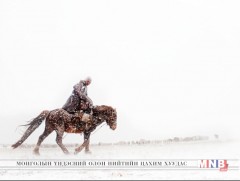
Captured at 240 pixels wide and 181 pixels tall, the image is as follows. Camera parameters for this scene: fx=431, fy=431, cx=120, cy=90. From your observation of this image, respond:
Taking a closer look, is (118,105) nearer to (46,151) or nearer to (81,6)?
(46,151)

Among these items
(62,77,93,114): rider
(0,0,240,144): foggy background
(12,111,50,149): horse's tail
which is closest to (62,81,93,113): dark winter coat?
(62,77,93,114): rider

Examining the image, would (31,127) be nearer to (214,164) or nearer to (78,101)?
(78,101)

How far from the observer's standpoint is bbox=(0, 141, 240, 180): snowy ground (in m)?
8.98

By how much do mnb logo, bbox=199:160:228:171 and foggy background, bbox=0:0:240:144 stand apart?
94 cm

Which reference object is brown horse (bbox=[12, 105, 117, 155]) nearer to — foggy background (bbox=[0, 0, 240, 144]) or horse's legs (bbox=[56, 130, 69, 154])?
horse's legs (bbox=[56, 130, 69, 154])

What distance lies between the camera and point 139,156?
9.97 m

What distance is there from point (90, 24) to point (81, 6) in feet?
1.80

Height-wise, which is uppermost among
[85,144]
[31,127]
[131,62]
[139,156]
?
[131,62]

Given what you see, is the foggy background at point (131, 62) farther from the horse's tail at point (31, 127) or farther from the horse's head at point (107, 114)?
the horse's head at point (107, 114)

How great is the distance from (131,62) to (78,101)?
184cm

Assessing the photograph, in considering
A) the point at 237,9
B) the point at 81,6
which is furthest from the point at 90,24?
the point at 237,9

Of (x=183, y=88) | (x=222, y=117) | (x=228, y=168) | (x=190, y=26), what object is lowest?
(x=228, y=168)

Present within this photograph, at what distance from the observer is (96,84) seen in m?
10.5

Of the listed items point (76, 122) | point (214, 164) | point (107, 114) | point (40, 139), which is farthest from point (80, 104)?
point (214, 164)
